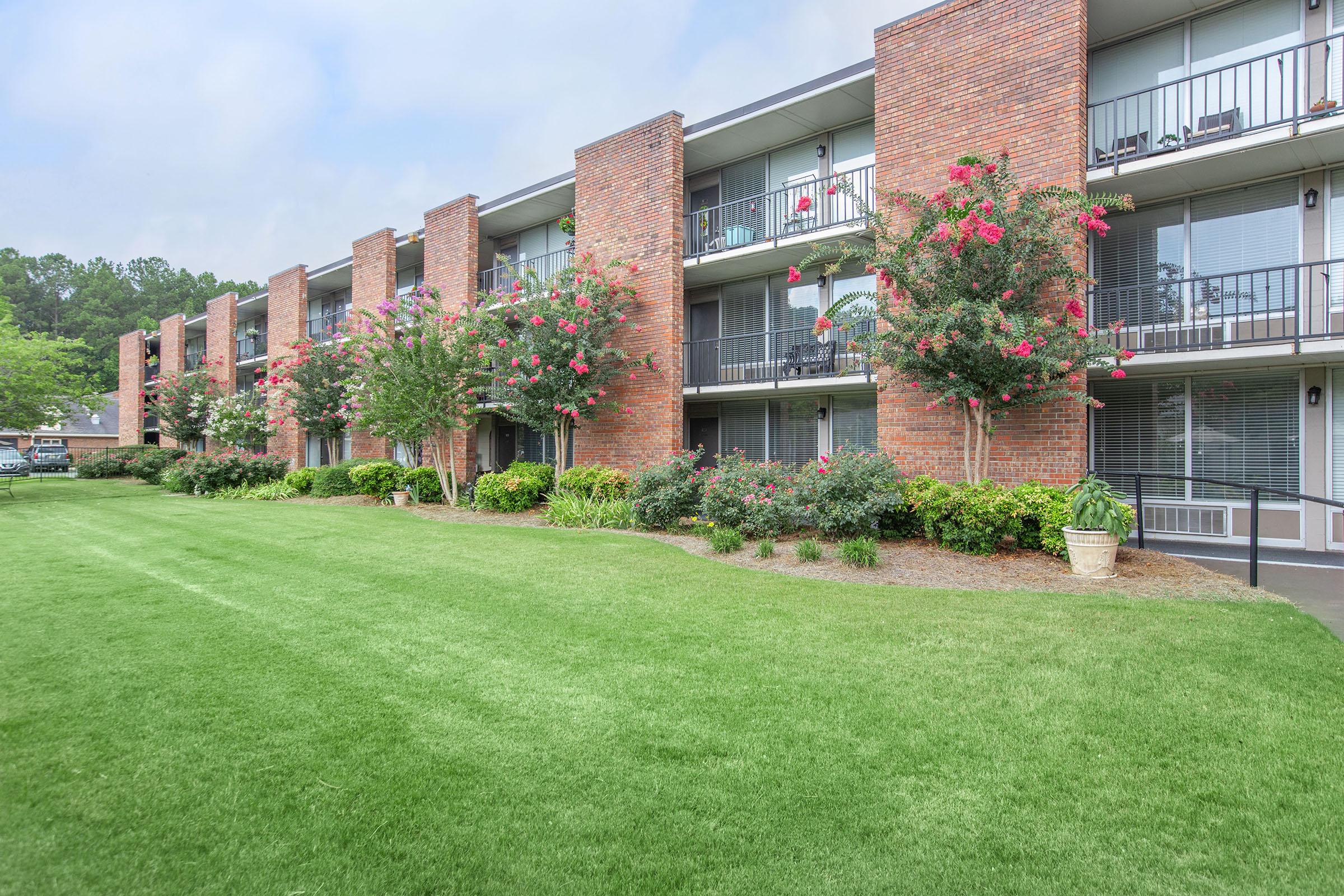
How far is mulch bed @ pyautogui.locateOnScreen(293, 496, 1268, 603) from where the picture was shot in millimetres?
6605

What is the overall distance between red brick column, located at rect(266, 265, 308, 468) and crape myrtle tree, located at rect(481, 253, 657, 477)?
13243 mm

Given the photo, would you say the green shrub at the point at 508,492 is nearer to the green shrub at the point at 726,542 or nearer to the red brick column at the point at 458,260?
the red brick column at the point at 458,260

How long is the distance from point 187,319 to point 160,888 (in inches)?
1486

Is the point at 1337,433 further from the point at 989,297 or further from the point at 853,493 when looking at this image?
the point at 853,493

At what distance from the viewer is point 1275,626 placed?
517 cm

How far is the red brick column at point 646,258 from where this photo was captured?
549 inches

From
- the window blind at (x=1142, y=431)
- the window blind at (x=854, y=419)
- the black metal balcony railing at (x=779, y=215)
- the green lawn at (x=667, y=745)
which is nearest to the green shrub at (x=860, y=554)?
the green lawn at (x=667, y=745)

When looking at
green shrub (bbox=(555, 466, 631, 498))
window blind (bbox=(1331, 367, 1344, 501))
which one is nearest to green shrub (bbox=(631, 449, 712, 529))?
green shrub (bbox=(555, 466, 631, 498))

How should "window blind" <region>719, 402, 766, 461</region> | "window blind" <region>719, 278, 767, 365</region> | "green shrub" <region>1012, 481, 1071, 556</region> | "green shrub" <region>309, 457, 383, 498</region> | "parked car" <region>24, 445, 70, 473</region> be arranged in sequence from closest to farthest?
"green shrub" <region>1012, 481, 1071, 556</region> < "window blind" <region>719, 278, 767, 365</region> < "window blind" <region>719, 402, 766, 461</region> < "green shrub" <region>309, 457, 383, 498</region> < "parked car" <region>24, 445, 70, 473</region>

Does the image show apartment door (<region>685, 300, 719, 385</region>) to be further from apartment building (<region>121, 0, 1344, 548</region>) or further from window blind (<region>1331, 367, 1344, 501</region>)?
window blind (<region>1331, 367, 1344, 501</region>)

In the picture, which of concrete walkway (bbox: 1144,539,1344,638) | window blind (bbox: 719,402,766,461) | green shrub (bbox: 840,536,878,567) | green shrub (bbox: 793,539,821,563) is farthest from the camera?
window blind (bbox: 719,402,766,461)

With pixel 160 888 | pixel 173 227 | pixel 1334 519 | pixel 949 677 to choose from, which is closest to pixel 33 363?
pixel 160 888

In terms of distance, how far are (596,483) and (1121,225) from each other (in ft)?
32.6

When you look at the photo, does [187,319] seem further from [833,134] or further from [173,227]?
[833,134]
